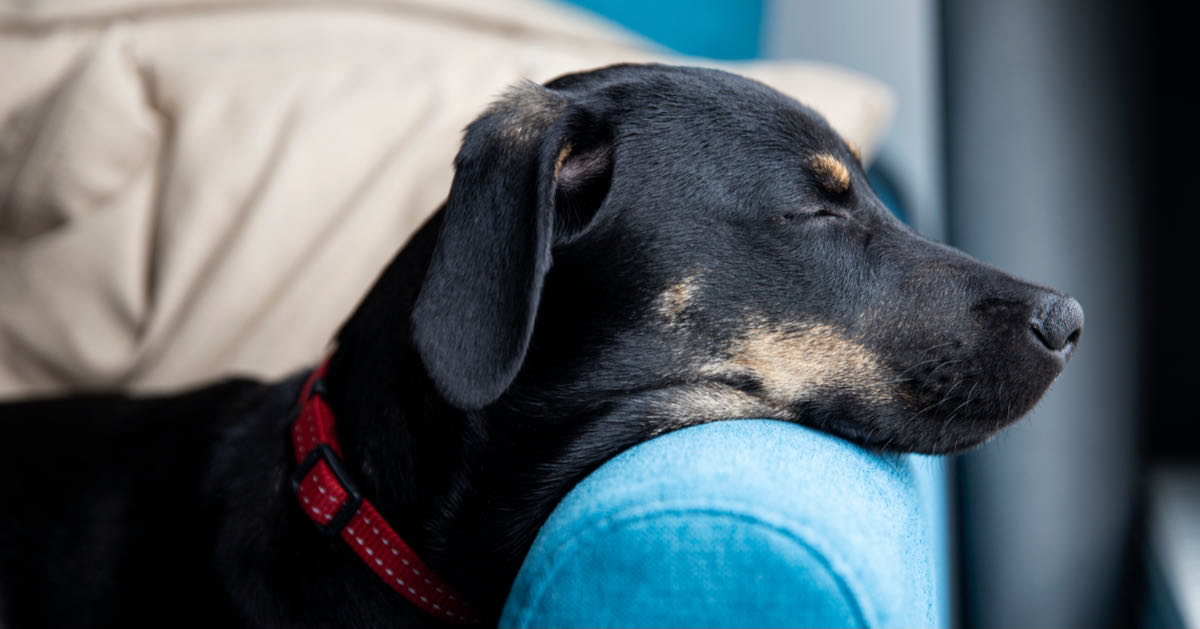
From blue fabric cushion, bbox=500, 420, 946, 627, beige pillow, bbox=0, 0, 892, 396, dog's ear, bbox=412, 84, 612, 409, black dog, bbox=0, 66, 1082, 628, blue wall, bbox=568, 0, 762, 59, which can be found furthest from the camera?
blue wall, bbox=568, 0, 762, 59

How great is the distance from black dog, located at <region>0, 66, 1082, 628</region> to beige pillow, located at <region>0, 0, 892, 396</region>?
0.91 meters

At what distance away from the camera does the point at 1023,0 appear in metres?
2.66

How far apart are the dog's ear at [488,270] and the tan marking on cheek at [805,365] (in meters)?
0.30

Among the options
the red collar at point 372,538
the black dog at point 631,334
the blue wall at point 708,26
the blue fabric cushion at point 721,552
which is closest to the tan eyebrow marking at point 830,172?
the black dog at point 631,334

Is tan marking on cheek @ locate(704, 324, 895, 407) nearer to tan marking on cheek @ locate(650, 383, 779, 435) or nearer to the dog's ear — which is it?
tan marking on cheek @ locate(650, 383, 779, 435)

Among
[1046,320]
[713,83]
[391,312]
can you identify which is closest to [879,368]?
[1046,320]

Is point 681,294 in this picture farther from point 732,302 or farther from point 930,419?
point 930,419

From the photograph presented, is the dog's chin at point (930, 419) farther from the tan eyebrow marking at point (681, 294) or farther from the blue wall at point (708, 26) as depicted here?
the blue wall at point (708, 26)

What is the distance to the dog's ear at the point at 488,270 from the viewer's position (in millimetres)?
1180

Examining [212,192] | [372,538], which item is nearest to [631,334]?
[372,538]

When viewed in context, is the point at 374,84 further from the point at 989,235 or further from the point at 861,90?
the point at 989,235

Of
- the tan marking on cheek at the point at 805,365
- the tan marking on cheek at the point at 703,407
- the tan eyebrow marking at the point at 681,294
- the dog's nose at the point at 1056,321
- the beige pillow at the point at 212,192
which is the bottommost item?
the beige pillow at the point at 212,192

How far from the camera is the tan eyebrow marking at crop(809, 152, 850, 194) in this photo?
4.54 ft

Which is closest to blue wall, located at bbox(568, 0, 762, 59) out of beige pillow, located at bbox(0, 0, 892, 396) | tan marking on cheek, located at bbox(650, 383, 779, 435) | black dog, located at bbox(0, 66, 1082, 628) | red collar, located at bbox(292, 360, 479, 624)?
beige pillow, located at bbox(0, 0, 892, 396)
